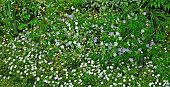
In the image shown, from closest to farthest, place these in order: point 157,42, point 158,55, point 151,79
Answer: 1. point 151,79
2. point 158,55
3. point 157,42

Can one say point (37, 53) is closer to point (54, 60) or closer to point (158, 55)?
point (54, 60)

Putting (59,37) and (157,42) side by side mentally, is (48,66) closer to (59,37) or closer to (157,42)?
(59,37)

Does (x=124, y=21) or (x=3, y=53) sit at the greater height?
(x=124, y=21)

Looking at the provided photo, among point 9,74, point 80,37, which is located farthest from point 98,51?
point 9,74

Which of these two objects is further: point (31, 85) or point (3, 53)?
point (3, 53)

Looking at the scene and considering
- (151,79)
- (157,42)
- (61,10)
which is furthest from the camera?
(61,10)

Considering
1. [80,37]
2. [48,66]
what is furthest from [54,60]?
[80,37]
